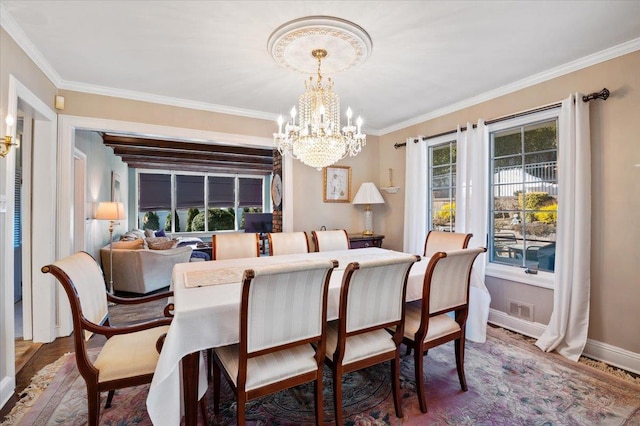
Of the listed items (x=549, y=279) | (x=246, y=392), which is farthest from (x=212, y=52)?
(x=549, y=279)

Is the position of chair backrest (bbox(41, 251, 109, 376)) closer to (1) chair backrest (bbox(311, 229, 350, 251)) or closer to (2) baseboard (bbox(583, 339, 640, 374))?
(1) chair backrest (bbox(311, 229, 350, 251))

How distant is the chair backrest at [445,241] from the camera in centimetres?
270

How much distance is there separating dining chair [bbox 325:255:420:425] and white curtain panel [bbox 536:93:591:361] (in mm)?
1741

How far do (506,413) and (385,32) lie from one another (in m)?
2.56

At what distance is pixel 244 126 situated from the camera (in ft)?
12.5

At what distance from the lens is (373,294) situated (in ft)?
5.57

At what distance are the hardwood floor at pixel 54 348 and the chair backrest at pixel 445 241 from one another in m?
3.12

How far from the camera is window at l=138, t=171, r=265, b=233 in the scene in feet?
26.8

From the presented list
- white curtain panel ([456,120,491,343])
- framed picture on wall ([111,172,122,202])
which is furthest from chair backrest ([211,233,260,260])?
framed picture on wall ([111,172,122,202])

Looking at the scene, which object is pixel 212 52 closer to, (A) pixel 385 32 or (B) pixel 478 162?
(A) pixel 385 32

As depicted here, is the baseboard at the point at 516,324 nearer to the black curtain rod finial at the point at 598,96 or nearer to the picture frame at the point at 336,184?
the black curtain rod finial at the point at 598,96

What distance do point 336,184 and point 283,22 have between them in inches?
106

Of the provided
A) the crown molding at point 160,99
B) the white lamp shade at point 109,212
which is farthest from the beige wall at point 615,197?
the white lamp shade at point 109,212

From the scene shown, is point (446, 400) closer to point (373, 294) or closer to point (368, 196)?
point (373, 294)
